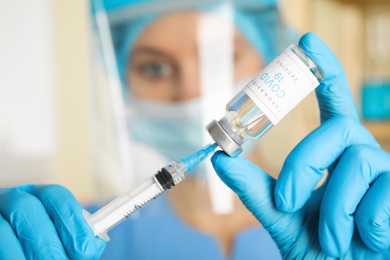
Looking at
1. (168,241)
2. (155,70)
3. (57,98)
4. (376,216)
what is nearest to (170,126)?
(155,70)

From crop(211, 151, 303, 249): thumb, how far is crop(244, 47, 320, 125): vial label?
11 centimetres

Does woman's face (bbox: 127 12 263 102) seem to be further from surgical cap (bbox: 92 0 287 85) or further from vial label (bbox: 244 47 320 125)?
vial label (bbox: 244 47 320 125)

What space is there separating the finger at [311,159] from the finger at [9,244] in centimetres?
47

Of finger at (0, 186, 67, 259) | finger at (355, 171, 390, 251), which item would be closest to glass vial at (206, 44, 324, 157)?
finger at (355, 171, 390, 251)

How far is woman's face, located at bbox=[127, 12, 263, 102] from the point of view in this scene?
1.69 m

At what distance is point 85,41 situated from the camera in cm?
207

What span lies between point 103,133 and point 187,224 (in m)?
0.46

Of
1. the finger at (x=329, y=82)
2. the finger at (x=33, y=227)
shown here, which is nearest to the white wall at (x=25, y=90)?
the finger at (x=33, y=227)

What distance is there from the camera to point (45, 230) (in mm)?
862

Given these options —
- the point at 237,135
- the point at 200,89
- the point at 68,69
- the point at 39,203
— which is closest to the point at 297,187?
the point at 237,135

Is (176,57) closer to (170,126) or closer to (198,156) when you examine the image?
(170,126)

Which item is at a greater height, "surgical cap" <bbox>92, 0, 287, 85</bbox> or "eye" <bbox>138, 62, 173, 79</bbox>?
"surgical cap" <bbox>92, 0, 287, 85</bbox>

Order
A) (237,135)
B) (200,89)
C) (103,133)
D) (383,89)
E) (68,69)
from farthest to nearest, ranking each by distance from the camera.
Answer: (383,89) → (68,69) → (103,133) → (200,89) → (237,135)

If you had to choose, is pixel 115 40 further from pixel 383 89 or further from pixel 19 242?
pixel 383 89
